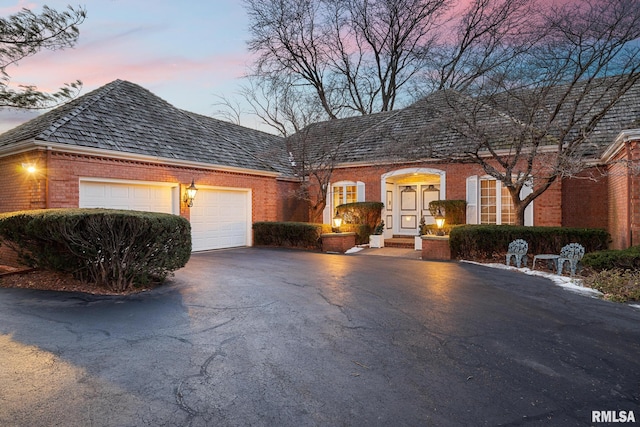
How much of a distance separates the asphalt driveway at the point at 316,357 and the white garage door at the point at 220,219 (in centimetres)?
687

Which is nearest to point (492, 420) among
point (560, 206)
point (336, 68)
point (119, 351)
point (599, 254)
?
point (119, 351)

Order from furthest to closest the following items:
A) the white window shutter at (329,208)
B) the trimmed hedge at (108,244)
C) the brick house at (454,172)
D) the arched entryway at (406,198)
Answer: the white window shutter at (329,208), the arched entryway at (406,198), the brick house at (454,172), the trimmed hedge at (108,244)

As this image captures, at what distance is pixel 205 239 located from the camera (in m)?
13.7

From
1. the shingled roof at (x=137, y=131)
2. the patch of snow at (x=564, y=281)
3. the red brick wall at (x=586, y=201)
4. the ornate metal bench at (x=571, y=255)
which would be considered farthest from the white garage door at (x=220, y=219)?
the red brick wall at (x=586, y=201)

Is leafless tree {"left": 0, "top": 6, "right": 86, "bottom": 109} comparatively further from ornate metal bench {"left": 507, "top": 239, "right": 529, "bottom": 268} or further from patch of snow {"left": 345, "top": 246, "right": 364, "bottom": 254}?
ornate metal bench {"left": 507, "top": 239, "right": 529, "bottom": 268}

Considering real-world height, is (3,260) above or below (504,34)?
below

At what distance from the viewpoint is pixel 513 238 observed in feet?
33.8

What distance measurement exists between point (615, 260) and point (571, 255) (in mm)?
1589

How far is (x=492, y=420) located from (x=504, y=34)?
11.6m

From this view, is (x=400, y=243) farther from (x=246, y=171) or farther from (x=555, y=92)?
(x=555, y=92)

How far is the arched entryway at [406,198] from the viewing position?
15.9 m

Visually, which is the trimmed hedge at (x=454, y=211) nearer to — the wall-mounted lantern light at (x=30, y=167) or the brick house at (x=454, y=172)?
the brick house at (x=454, y=172)

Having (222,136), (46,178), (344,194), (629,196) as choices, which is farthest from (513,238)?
(46,178)

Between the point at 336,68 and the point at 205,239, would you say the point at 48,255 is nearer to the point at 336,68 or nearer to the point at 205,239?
the point at 205,239
